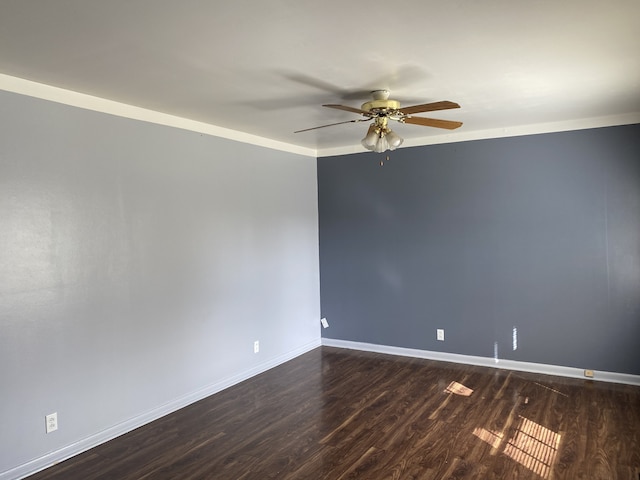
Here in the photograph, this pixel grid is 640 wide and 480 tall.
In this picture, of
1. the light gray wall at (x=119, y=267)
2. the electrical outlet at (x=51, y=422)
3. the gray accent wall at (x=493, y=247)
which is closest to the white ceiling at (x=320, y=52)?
the light gray wall at (x=119, y=267)

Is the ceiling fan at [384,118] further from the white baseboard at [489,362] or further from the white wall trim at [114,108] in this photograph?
the white baseboard at [489,362]

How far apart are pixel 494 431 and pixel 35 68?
12.7 ft

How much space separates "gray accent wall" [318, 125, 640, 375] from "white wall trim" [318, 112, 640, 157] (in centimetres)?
6

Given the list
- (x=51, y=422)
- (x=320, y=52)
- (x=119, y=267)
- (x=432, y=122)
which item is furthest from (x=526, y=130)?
(x=51, y=422)

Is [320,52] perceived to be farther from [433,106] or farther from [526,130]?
[526,130]

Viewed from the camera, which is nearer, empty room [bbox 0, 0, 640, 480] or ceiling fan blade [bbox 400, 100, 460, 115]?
empty room [bbox 0, 0, 640, 480]

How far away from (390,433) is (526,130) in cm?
322

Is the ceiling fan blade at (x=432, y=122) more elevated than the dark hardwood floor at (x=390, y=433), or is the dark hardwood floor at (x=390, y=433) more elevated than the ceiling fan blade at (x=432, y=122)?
the ceiling fan blade at (x=432, y=122)

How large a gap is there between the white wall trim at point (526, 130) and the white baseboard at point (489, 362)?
7.67 feet

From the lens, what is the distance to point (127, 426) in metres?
3.40

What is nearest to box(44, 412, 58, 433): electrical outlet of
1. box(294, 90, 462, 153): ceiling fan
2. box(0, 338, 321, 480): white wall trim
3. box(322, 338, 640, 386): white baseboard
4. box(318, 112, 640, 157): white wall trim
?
box(0, 338, 321, 480): white wall trim

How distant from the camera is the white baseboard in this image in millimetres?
4234

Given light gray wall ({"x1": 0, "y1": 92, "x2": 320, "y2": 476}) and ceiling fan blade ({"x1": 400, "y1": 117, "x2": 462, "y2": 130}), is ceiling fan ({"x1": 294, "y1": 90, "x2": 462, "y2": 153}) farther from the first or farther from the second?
light gray wall ({"x1": 0, "y1": 92, "x2": 320, "y2": 476})

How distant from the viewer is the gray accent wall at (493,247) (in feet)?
13.8
